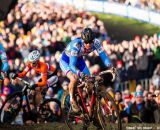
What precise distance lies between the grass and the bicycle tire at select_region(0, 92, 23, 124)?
11.4m

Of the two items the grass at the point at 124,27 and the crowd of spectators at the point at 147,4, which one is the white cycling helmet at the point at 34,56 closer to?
the grass at the point at 124,27

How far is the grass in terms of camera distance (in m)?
26.8

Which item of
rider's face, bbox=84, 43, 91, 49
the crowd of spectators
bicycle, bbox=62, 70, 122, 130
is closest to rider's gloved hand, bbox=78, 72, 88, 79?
bicycle, bbox=62, 70, 122, 130

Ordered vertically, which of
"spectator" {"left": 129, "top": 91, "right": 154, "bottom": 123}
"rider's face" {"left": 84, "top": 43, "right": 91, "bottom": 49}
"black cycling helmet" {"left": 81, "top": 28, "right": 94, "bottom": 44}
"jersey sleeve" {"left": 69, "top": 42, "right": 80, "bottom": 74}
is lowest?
"spectator" {"left": 129, "top": 91, "right": 154, "bottom": 123}

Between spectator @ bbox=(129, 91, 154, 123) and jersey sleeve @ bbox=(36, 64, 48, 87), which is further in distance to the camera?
spectator @ bbox=(129, 91, 154, 123)

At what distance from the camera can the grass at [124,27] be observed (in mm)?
26830

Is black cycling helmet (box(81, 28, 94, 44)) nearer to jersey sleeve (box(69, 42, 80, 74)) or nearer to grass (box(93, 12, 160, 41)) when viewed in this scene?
jersey sleeve (box(69, 42, 80, 74))

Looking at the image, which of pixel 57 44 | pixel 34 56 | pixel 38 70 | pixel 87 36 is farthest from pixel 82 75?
pixel 57 44

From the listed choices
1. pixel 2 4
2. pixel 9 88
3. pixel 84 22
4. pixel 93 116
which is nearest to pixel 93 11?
pixel 84 22

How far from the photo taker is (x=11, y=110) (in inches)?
614

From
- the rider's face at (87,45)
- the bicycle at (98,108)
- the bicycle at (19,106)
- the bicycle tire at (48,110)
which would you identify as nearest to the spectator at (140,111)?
the bicycle tire at (48,110)

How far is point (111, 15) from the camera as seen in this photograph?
2867 centimetres

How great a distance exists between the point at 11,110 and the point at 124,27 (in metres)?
13.5

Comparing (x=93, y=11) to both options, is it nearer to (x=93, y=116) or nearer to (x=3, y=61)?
(x=3, y=61)
